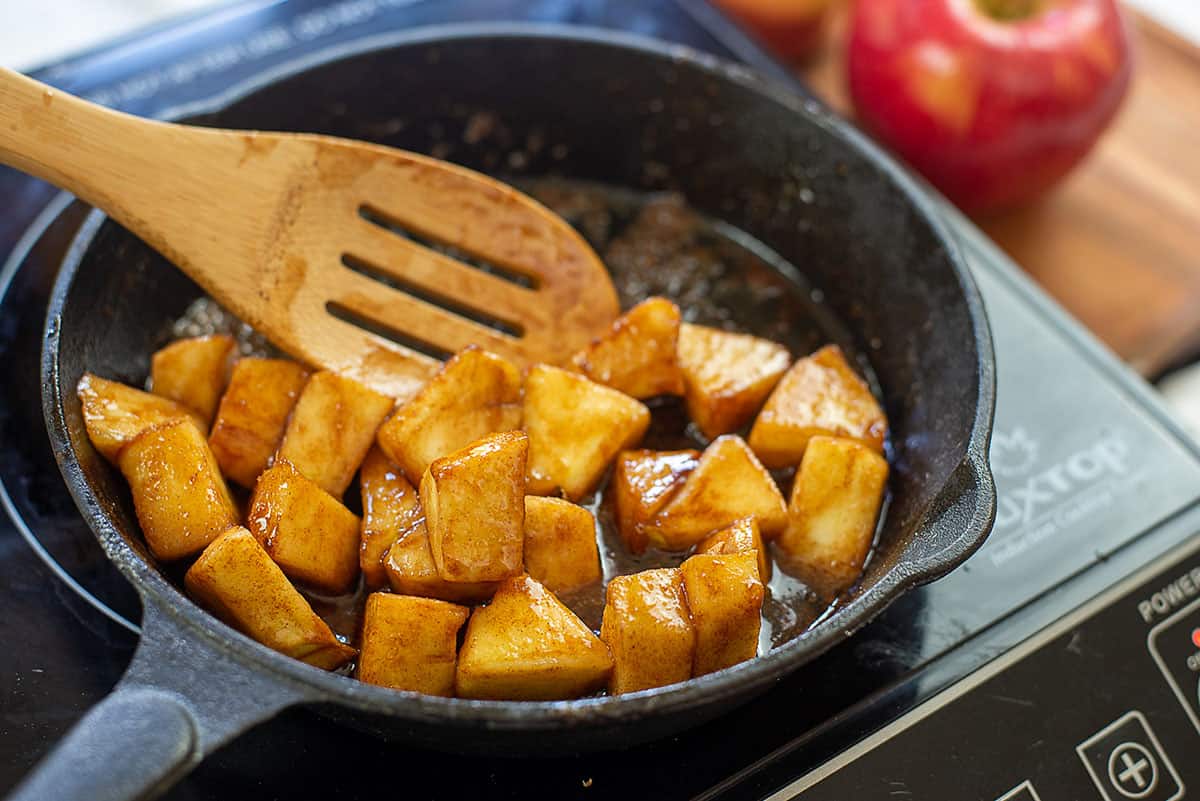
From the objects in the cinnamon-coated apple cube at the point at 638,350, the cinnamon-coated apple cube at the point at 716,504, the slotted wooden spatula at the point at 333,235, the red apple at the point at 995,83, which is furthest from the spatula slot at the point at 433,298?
the red apple at the point at 995,83

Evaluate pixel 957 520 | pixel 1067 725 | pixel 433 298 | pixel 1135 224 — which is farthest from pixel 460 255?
pixel 1135 224

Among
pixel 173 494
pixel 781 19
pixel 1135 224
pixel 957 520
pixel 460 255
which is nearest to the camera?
pixel 957 520

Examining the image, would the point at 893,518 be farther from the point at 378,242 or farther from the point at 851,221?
the point at 378,242

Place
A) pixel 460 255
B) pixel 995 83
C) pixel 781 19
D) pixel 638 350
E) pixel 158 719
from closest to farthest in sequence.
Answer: pixel 158 719 < pixel 638 350 < pixel 460 255 < pixel 995 83 < pixel 781 19

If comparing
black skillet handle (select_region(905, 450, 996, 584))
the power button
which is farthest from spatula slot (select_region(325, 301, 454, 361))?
the power button

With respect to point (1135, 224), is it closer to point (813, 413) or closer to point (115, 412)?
point (813, 413)

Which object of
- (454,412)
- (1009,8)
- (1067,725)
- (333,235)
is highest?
(1009,8)

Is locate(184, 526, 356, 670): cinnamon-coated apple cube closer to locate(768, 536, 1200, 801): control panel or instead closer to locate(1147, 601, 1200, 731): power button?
locate(768, 536, 1200, 801): control panel
